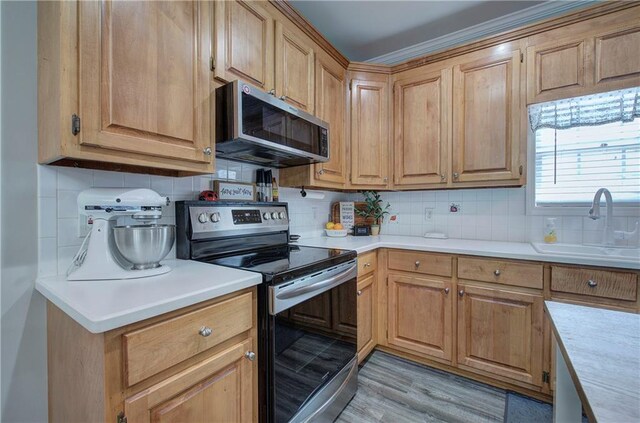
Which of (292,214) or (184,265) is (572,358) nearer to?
(184,265)

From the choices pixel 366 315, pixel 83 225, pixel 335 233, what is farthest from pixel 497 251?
pixel 83 225

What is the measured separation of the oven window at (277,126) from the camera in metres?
1.34

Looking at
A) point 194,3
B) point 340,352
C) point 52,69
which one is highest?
point 194,3

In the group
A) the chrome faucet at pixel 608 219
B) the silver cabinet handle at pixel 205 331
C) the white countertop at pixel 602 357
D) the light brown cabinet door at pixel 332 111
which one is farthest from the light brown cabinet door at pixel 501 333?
the silver cabinet handle at pixel 205 331

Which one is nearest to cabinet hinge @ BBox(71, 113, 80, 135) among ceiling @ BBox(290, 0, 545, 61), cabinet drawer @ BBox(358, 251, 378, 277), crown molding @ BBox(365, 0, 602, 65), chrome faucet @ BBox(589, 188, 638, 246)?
cabinet drawer @ BBox(358, 251, 378, 277)

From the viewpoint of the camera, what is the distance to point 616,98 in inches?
66.7

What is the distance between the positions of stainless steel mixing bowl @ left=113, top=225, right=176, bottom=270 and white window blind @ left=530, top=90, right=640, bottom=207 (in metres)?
2.37

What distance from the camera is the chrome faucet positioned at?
5.85 feet

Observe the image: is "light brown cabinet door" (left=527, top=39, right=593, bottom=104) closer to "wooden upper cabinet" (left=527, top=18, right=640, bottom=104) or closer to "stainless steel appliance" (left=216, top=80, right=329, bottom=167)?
"wooden upper cabinet" (left=527, top=18, right=640, bottom=104)

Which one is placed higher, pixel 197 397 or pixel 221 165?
pixel 221 165

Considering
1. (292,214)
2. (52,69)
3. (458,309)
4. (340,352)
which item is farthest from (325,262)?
(52,69)

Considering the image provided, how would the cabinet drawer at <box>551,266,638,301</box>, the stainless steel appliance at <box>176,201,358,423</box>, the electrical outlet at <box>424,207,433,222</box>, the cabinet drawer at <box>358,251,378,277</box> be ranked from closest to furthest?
1. the stainless steel appliance at <box>176,201,358,423</box>
2. the cabinet drawer at <box>551,266,638,301</box>
3. the cabinet drawer at <box>358,251,378,277</box>
4. the electrical outlet at <box>424,207,433,222</box>

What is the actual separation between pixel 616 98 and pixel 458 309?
163cm

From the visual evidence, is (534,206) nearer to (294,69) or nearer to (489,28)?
(489,28)
